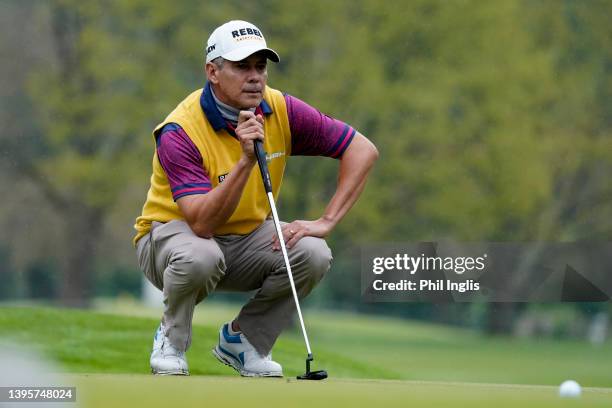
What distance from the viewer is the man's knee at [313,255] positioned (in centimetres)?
584

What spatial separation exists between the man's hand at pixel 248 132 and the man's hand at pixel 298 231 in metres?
0.55

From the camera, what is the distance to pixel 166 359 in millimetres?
5660

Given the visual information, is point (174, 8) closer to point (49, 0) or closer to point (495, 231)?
point (49, 0)

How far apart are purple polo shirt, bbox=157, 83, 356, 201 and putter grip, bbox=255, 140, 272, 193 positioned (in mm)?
247

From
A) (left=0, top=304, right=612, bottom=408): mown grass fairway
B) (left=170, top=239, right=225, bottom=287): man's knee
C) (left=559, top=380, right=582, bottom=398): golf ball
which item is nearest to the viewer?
(left=0, top=304, right=612, bottom=408): mown grass fairway

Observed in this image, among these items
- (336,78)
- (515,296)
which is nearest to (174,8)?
(336,78)

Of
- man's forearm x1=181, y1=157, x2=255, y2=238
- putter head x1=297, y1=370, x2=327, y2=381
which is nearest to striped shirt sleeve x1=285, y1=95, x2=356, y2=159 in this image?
man's forearm x1=181, y1=157, x2=255, y2=238

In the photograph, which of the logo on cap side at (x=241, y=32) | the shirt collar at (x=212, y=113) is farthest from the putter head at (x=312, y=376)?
the logo on cap side at (x=241, y=32)

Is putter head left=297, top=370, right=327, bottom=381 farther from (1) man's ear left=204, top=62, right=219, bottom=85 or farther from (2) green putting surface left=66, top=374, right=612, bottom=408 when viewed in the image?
(1) man's ear left=204, top=62, right=219, bottom=85

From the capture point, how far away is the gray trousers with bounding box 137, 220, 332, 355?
5.55 meters

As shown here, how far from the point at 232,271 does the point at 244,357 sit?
0.42 meters

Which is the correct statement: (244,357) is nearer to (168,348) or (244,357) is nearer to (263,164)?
(168,348)

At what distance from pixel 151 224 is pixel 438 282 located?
7218 millimetres

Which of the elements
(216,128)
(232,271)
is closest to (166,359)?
(232,271)
